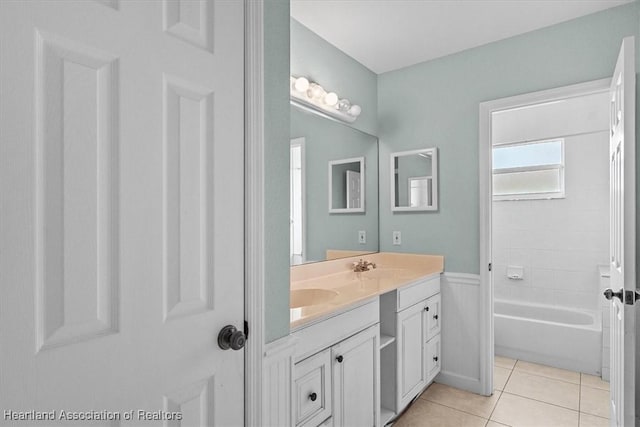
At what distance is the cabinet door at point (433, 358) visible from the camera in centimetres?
247

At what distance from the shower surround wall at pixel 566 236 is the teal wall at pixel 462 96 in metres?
1.47

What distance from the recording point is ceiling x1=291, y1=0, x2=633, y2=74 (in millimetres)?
2080

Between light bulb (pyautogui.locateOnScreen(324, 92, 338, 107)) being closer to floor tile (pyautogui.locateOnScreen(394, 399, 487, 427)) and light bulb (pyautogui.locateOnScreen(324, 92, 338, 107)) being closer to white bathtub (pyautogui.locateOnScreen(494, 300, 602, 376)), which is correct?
floor tile (pyautogui.locateOnScreen(394, 399, 487, 427))

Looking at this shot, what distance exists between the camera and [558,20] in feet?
7.41

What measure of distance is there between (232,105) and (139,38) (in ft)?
0.91

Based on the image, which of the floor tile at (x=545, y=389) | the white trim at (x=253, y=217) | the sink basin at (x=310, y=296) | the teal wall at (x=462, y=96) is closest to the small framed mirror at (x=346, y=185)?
the teal wall at (x=462, y=96)

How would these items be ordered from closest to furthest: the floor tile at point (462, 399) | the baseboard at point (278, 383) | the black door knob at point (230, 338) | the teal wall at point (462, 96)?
the black door knob at point (230, 338), the baseboard at point (278, 383), the teal wall at point (462, 96), the floor tile at point (462, 399)

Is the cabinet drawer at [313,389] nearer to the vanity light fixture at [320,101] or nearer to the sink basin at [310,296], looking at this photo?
the sink basin at [310,296]

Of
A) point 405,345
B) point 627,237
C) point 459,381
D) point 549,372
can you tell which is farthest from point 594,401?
point 627,237

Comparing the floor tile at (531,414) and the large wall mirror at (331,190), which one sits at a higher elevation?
the large wall mirror at (331,190)

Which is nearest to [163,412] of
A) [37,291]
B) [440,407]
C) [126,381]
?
[126,381]

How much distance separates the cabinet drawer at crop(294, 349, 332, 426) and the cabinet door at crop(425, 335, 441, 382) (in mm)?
1184

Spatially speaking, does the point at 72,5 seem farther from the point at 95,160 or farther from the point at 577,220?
the point at 577,220

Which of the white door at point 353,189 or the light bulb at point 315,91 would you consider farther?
the white door at point 353,189
